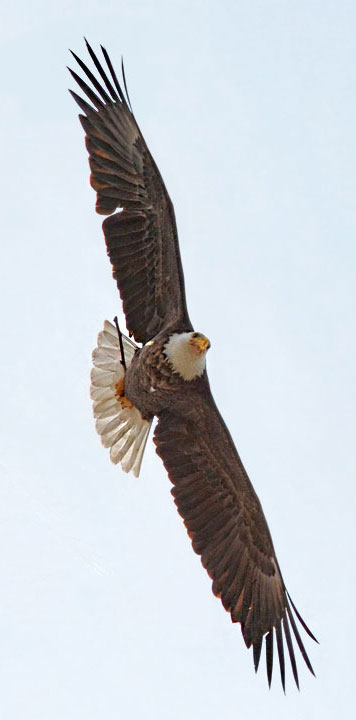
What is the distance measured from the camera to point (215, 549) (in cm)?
1012

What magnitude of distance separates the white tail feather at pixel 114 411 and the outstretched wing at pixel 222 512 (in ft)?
1.49

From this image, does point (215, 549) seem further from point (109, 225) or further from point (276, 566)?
point (109, 225)

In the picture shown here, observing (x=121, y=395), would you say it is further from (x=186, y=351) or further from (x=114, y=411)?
(x=186, y=351)

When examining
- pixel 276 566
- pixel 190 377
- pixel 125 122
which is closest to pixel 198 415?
pixel 190 377

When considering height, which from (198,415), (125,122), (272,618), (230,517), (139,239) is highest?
(125,122)

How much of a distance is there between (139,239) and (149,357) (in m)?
0.87

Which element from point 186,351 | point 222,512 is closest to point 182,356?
point 186,351

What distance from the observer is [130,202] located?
1012cm

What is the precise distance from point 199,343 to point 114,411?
127 centimetres

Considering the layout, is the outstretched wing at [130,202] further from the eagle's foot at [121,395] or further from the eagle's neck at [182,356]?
the eagle's foot at [121,395]

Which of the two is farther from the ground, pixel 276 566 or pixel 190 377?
pixel 190 377

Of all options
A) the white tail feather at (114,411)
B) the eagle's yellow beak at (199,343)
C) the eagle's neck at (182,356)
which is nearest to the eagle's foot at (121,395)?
the white tail feather at (114,411)

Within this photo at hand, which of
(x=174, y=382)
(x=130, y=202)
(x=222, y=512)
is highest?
(x=130, y=202)

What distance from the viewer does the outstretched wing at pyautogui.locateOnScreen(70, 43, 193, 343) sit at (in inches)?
396
